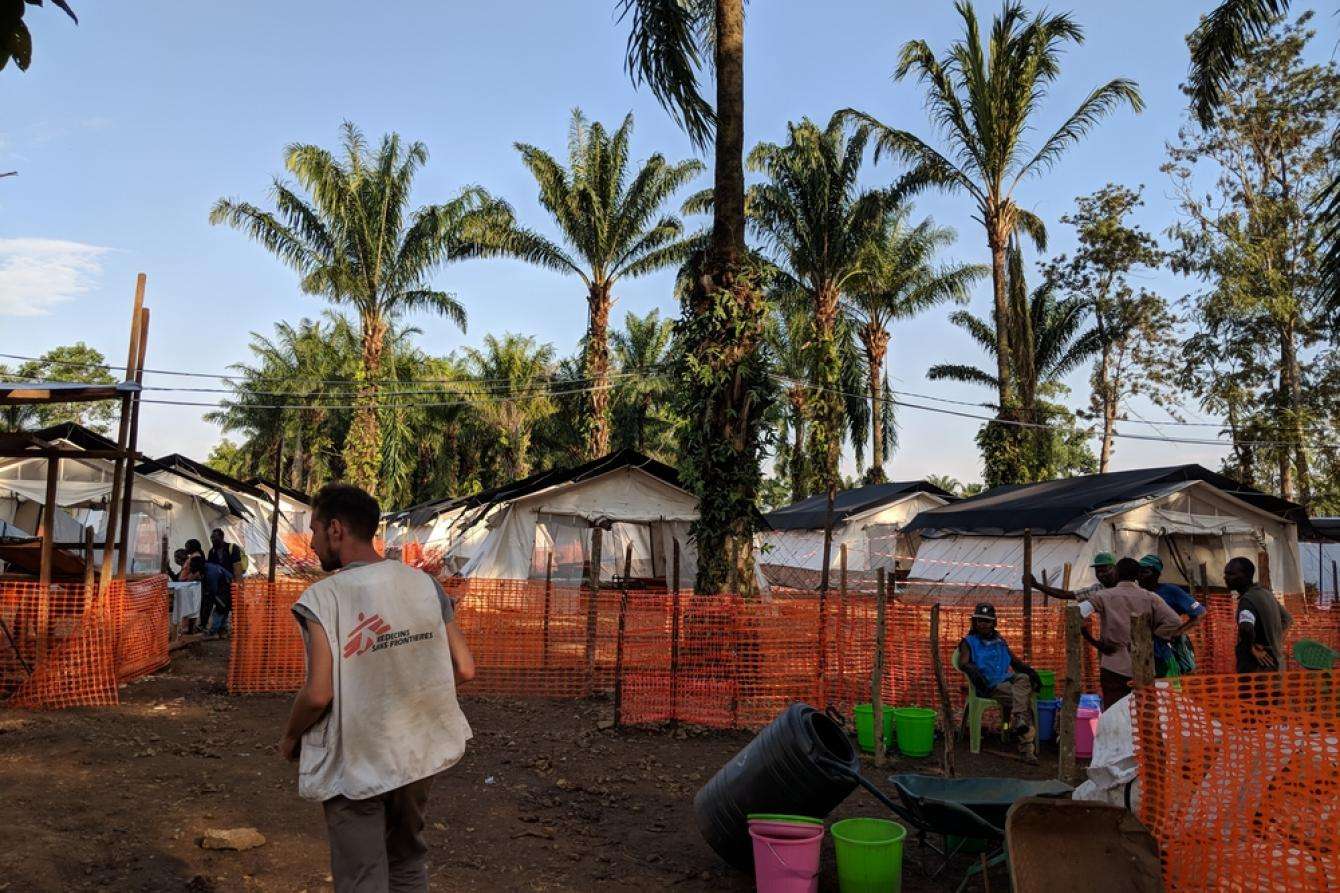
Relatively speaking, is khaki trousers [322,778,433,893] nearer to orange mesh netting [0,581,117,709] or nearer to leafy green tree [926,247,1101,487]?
orange mesh netting [0,581,117,709]

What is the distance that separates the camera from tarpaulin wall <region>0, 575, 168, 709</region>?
364 inches

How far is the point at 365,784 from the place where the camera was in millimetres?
3070

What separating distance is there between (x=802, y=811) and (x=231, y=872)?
3.13 meters

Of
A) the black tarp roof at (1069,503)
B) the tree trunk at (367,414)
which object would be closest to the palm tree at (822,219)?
the black tarp roof at (1069,503)

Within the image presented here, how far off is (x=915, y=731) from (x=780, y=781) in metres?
3.61

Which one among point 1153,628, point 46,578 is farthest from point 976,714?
point 46,578

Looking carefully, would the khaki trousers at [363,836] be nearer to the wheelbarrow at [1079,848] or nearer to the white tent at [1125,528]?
the wheelbarrow at [1079,848]

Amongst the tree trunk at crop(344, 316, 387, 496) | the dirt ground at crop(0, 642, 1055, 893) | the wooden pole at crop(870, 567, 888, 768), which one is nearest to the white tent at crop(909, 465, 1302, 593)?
the wooden pole at crop(870, 567, 888, 768)

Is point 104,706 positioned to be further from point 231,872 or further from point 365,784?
point 365,784

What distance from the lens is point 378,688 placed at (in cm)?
313

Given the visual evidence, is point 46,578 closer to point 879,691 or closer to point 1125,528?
point 879,691

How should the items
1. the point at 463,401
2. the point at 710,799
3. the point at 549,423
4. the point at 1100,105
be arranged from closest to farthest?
the point at 710,799 → the point at 1100,105 → the point at 463,401 → the point at 549,423

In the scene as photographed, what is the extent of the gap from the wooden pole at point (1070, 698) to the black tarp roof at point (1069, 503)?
12230 millimetres

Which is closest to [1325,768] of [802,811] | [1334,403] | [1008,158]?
[802,811]
